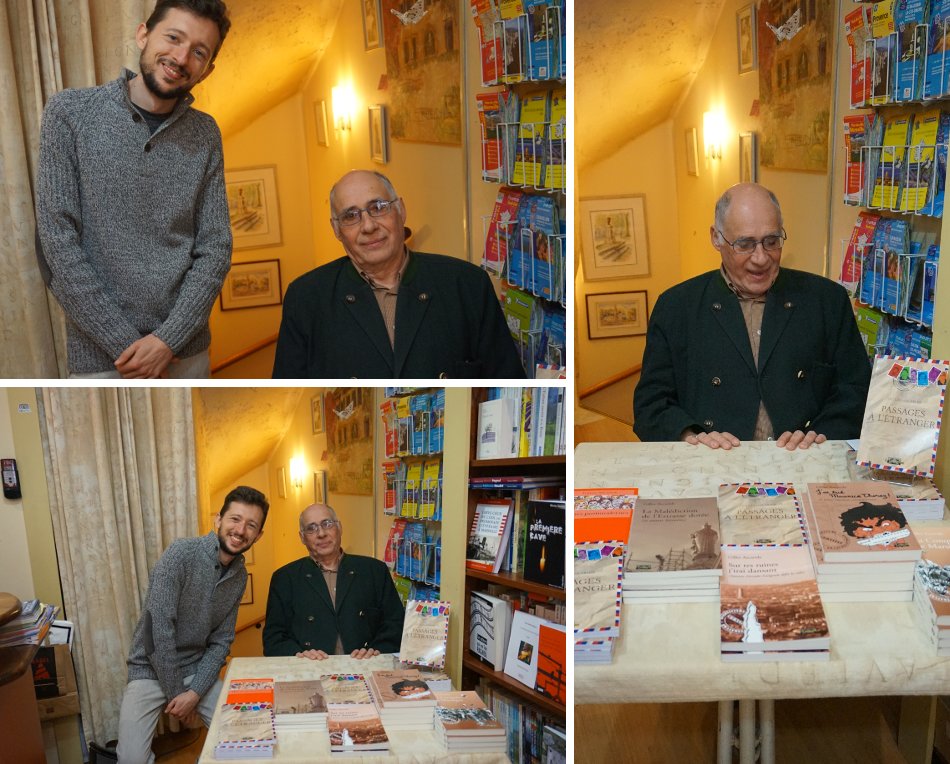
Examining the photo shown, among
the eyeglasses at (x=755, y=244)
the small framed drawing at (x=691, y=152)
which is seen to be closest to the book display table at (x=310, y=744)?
the eyeglasses at (x=755, y=244)

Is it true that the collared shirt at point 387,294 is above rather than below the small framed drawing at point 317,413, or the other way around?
above

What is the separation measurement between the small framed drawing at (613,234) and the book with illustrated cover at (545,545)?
0.94 m

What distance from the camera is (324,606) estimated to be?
82.4 inches

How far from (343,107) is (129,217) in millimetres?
587

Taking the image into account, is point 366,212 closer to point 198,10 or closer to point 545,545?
point 198,10

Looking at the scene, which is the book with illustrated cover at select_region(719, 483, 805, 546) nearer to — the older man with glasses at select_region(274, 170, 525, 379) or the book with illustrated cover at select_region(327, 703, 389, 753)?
the older man with glasses at select_region(274, 170, 525, 379)

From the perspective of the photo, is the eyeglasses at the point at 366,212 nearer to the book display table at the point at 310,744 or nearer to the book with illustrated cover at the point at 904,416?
the book display table at the point at 310,744

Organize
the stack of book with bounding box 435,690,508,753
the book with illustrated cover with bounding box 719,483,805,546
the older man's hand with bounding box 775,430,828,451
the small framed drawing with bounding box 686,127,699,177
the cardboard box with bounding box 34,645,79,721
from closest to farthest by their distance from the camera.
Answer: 1. the book with illustrated cover with bounding box 719,483,805,546
2. the stack of book with bounding box 435,690,508,753
3. the cardboard box with bounding box 34,645,79,721
4. the older man's hand with bounding box 775,430,828,451
5. the small framed drawing with bounding box 686,127,699,177

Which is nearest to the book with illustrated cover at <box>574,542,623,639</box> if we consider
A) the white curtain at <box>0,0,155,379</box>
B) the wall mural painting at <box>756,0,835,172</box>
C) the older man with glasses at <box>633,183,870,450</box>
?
the older man with glasses at <box>633,183,870,450</box>

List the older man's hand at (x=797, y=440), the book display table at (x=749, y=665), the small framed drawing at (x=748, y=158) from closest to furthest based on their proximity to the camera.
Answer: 1. the book display table at (x=749, y=665)
2. the older man's hand at (x=797, y=440)
3. the small framed drawing at (x=748, y=158)

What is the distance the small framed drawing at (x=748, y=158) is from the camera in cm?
289

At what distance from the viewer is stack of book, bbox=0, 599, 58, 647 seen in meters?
1.99

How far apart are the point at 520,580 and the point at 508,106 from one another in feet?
3.86

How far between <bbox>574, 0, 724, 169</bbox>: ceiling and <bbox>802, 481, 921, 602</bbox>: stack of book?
1372mm
